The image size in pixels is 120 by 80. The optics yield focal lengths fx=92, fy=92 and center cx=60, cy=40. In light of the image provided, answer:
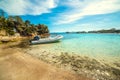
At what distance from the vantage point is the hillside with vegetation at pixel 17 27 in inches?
1610

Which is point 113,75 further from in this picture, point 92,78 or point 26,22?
point 26,22

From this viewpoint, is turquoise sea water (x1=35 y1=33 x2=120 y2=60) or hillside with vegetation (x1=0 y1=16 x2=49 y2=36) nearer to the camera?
turquoise sea water (x1=35 y1=33 x2=120 y2=60)

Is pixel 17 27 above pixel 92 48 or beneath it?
above

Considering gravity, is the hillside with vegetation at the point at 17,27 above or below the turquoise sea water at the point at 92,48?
above

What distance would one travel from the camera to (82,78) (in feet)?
18.2

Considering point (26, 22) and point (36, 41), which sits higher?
point (26, 22)

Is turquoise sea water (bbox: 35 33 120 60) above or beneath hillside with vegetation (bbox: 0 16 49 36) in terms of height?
beneath

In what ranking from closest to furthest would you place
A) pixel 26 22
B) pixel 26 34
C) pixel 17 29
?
1. pixel 17 29
2. pixel 26 34
3. pixel 26 22

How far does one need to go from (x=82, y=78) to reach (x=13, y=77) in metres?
4.19

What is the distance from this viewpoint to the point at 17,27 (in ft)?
165

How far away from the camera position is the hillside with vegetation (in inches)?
1610

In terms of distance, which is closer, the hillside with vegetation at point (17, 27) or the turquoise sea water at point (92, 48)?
the turquoise sea water at point (92, 48)

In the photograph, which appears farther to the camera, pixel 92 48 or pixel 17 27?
pixel 17 27

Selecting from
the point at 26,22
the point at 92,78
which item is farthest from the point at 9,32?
the point at 92,78
